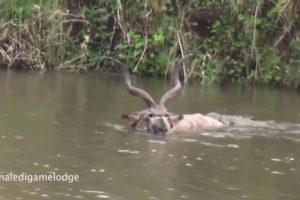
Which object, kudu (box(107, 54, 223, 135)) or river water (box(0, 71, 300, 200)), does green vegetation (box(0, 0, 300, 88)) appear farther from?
kudu (box(107, 54, 223, 135))

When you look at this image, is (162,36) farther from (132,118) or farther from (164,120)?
(164,120)

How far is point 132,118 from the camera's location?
14.6 meters

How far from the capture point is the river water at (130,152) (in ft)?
33.0

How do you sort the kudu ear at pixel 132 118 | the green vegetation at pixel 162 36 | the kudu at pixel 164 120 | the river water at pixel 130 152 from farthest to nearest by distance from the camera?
the green vegetation at pixel 162 36, the kudu ear at pixel 132 118, the kudu at pixel 164 120, the river water at pixel 130 152

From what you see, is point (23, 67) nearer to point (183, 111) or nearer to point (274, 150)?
point (183, 111)

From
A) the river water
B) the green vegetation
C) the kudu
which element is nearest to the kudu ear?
the kudu

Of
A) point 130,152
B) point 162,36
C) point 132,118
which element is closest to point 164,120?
point 132,118

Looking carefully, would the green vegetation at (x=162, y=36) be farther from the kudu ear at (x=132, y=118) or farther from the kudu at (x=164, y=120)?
the kudu ear at (x=132, y=118)

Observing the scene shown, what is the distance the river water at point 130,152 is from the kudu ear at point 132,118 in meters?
0.13

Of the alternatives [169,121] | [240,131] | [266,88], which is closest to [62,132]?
[169,121]

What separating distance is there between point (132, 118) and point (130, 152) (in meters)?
2.31

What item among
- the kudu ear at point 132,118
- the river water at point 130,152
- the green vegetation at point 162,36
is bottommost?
the river water at point 130,152

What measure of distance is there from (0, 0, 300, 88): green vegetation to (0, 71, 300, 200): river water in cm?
329

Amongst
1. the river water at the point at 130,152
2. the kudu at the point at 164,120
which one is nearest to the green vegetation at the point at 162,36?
the river water at the point at 130,152
